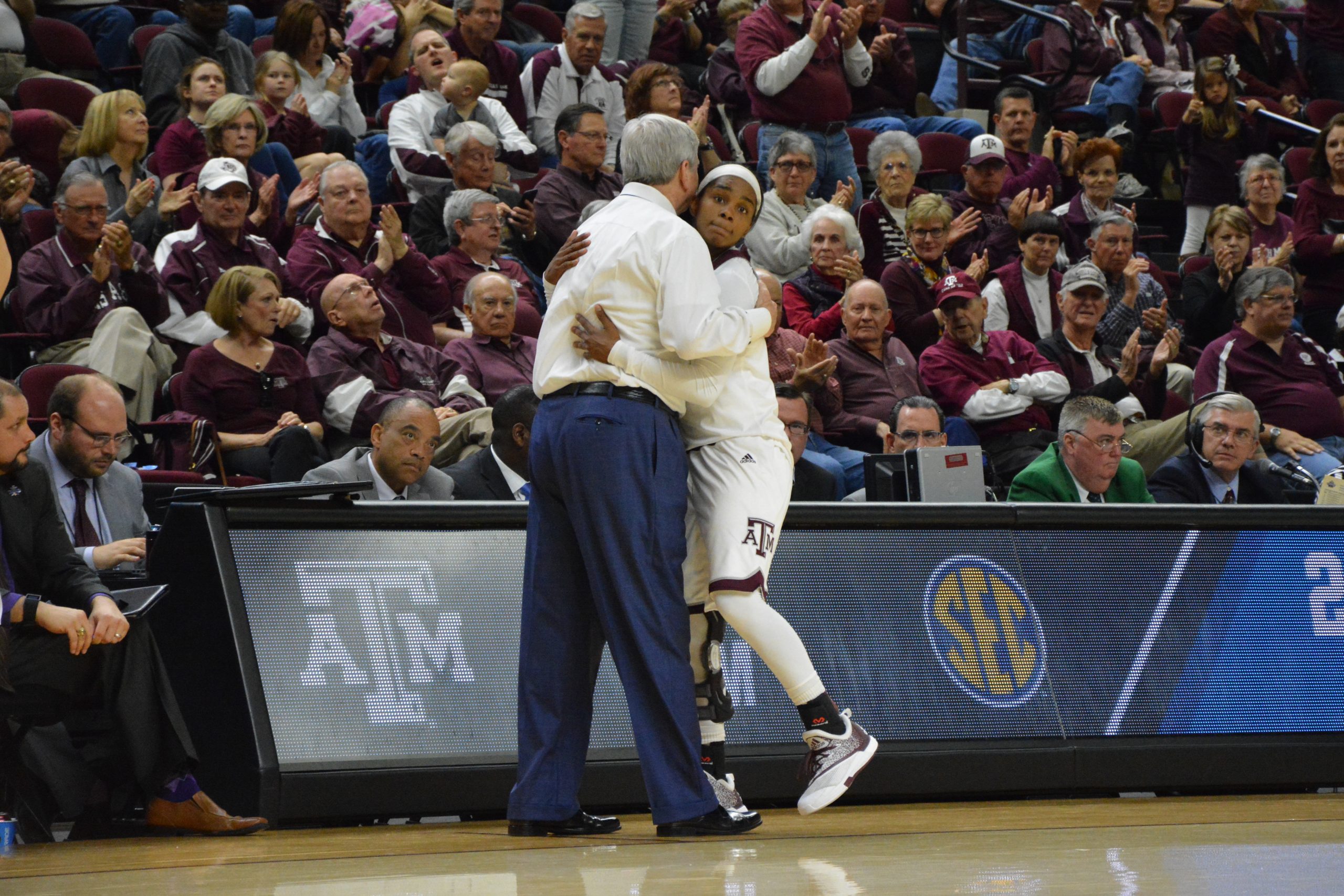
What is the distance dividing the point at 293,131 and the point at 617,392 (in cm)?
590

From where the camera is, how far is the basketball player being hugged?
4.16 metres

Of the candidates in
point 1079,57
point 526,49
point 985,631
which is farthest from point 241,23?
point 985,631

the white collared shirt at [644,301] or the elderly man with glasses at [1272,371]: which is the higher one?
the white collared shirt at [644,301]

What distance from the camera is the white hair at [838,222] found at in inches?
351

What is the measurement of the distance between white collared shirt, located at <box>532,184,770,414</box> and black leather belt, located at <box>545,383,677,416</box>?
0.01 metres

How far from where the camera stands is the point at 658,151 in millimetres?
4277

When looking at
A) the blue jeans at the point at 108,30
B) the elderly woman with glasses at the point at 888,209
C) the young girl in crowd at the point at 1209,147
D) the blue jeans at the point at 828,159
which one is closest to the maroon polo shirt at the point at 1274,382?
the elderly woman with glasses at the point at 888,209

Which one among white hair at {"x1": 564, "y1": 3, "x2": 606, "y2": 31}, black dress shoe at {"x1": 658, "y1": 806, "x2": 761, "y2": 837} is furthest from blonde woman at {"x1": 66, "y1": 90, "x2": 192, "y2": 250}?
black dress shoe at {"x1": 658, "y1": 806, "x2": 761, "y2": 837}

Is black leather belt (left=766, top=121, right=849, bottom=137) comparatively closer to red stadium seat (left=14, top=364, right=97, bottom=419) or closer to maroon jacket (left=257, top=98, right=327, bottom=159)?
maroon jacket (left=257, top=98, right=327, bottom=159)

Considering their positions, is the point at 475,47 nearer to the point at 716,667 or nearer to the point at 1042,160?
the point at 1042,160

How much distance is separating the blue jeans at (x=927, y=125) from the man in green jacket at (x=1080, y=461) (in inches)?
199

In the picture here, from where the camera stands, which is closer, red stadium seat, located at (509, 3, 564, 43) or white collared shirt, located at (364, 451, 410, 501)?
white collared shirt, located at (364, 451, 410, 501)

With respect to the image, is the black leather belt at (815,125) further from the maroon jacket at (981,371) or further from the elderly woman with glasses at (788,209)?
the maroon jacket at (981,371)

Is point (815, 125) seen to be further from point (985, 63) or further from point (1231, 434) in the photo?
point (1231, 434)
